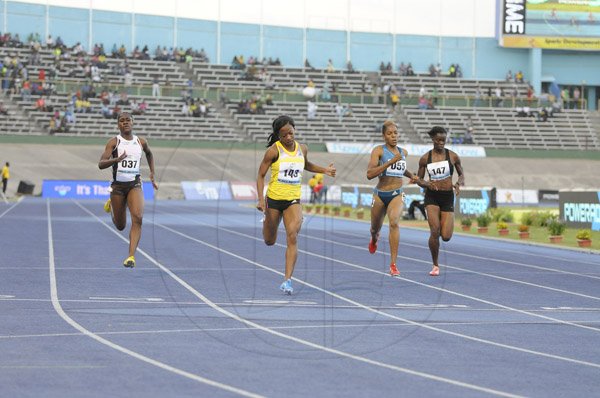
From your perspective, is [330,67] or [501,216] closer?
[501,216]

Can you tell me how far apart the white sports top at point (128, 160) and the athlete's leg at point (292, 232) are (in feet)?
10.3

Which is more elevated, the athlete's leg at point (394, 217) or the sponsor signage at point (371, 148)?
the sponsor signage at point (371, 148)

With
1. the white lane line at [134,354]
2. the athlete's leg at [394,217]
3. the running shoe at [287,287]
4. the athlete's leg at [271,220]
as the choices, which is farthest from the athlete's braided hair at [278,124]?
the white lane line at [134,354]

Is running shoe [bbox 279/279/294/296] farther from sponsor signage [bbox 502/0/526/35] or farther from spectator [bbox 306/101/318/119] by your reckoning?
sponsor signage [bbox 502/0/526/35]

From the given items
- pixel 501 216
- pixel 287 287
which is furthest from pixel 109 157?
pixel 501 216

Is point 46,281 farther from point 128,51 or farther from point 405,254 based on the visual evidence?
point 128,51

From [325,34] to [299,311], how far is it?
72.6m

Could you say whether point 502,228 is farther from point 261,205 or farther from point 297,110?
point 297,110

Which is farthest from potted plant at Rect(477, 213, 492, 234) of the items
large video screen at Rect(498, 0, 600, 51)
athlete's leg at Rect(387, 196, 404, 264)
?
large video screen at Rect(498, 0, 600, 51)

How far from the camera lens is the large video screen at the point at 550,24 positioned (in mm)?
80875

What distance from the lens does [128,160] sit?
1703 cm

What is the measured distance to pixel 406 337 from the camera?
36.0 feet

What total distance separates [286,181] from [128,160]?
3.21m

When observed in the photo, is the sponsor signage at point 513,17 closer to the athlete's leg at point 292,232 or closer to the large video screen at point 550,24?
the large video screen at point 550,24
